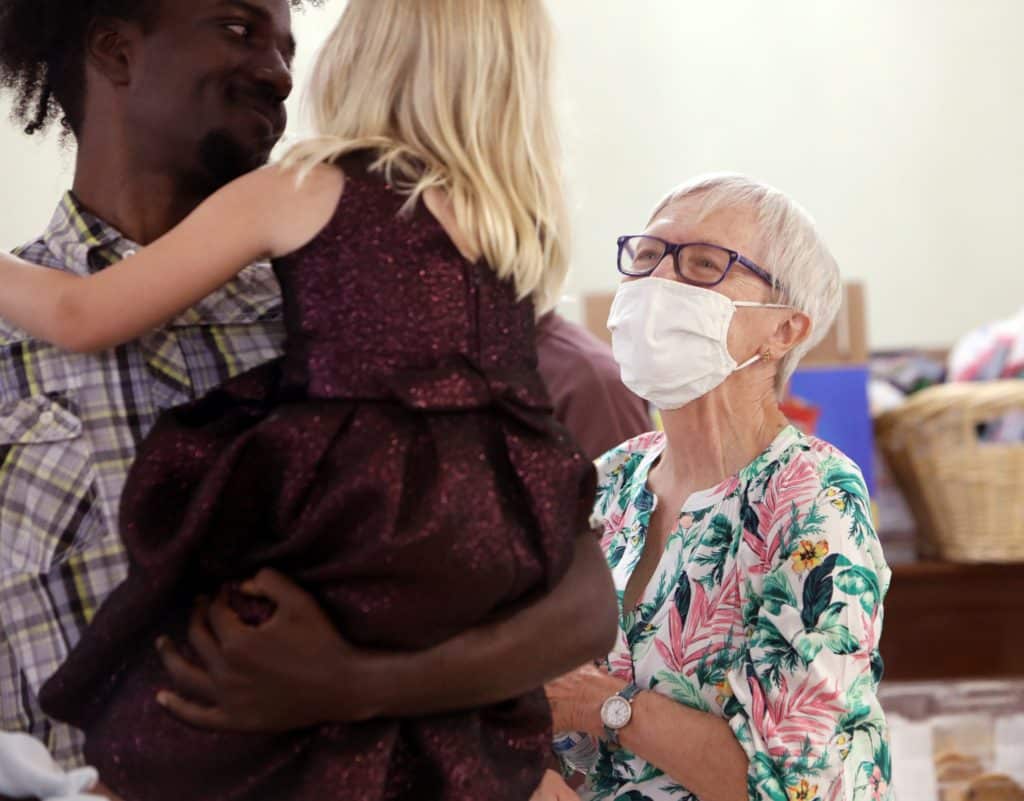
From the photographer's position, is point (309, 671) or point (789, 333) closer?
point (309, 671)

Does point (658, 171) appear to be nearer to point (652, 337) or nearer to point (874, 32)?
point (874, 32)

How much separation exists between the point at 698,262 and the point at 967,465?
2.24 m

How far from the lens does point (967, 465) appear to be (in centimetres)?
397

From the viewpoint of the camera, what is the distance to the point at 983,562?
4.00 m

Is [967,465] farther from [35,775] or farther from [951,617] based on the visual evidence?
[35,775]

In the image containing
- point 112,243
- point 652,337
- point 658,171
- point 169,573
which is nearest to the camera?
point 169,573

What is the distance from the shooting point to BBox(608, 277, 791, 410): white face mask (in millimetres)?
1967

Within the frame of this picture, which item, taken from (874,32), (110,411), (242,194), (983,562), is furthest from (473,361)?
(874,32)

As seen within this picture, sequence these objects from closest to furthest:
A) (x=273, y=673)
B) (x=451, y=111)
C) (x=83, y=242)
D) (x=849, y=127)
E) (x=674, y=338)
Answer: (x=273, y=673)
(x=451, y=111)
(x=83, y=242)
(x=674, y=338)
(x=849, y=127)

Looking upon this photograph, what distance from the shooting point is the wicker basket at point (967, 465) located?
3922 mm

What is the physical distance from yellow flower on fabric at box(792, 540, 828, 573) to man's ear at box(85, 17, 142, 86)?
0.96 meters

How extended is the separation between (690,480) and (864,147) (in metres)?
3.13

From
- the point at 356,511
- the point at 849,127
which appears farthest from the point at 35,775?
the point at 849,127

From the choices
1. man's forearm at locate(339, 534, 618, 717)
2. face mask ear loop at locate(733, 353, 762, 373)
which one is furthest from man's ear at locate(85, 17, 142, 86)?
face mask ear loop at locate(733, 353, 762, 373)
